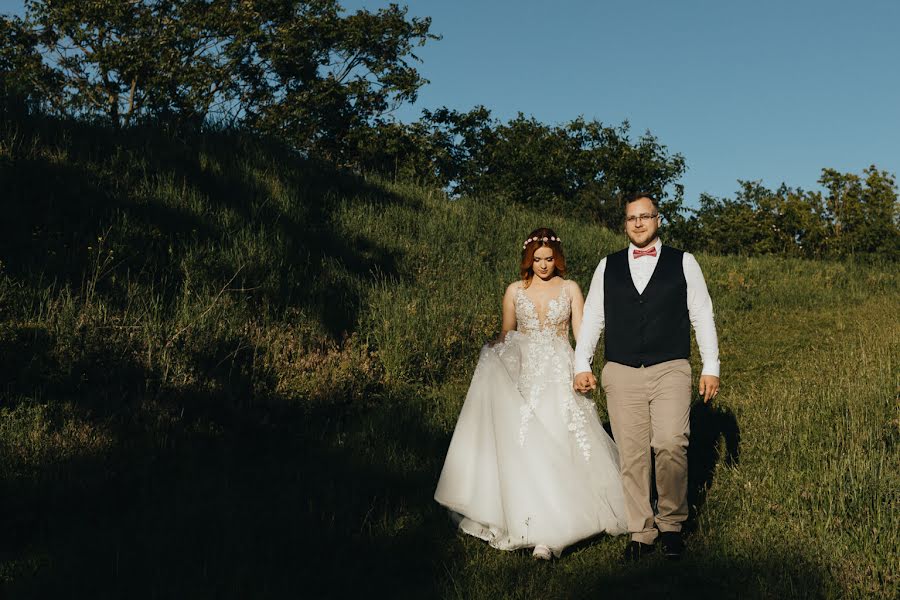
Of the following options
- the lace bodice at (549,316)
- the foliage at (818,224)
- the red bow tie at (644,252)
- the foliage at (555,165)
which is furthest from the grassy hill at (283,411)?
the foliage at (818,224)

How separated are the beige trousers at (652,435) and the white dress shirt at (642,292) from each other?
201 mm

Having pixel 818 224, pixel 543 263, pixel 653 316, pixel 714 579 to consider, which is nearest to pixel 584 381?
pixel 653 316

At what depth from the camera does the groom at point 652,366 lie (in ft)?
17.6

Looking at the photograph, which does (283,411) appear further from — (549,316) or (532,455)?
(532,455)

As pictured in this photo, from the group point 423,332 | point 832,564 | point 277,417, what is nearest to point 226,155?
point 423,332

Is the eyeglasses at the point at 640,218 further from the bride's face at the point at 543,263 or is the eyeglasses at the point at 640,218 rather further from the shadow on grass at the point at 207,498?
the shadow on grass at the point at 207,498

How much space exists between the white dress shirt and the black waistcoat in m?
0.04

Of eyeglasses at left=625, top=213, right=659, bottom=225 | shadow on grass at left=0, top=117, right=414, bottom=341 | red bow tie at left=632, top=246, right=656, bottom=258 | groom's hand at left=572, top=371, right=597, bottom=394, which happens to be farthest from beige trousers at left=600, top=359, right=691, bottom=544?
shadow on grass at left=0, top=117, right=414, bottom=341

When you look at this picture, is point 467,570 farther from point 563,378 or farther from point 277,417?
point 277,417

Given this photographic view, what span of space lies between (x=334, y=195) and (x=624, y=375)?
38.5 feet

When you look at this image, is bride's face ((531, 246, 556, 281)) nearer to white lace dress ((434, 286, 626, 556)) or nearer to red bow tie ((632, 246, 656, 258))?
white lace dress ((434, 286, 626, 556))

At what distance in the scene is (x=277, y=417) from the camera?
338 inches

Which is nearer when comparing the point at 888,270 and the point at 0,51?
the point at 888,270

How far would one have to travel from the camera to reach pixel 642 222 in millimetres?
5461
